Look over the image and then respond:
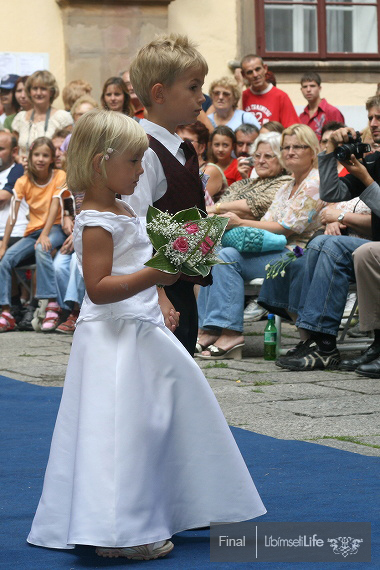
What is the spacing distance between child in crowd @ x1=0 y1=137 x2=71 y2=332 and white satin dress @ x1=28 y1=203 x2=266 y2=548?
6.77 meters

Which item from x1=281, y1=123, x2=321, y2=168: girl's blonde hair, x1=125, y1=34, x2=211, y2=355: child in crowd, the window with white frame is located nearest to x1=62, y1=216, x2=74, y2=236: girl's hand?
x1=281, y1=123, x2=321, y2=168: girl's blonde hair

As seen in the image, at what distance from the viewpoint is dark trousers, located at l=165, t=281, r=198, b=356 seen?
4172mm

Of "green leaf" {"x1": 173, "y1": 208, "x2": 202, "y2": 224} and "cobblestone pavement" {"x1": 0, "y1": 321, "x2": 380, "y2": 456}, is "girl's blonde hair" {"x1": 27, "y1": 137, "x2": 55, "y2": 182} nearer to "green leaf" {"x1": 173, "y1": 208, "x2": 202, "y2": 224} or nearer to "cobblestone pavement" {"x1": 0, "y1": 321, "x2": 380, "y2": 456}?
"cobblestone pavement" {"x1": 0, "y1": 321, "x2": 380, "y2": 456}

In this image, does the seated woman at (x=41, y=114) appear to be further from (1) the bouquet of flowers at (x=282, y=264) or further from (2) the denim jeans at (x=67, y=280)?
(1) the bouquet of flowers at (x=282, y=264)

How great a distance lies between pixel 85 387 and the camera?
349 cm

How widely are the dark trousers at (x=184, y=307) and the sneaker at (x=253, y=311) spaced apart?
19.2ft

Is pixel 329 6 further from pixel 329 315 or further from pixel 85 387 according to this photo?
pixel 85 387

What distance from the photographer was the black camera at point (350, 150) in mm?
7129

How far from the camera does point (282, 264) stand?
7.78 metres

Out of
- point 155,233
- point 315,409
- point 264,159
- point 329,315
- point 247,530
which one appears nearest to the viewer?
point 155,233

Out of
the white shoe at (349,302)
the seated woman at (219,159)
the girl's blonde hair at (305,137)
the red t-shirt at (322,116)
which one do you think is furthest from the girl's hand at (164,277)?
the red t-shirt at (322,116)

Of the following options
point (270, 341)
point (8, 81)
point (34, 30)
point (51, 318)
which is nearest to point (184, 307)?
point (270, 341)

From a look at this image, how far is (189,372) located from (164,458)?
0.92 feet

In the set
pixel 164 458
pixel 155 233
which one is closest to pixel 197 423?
pixel 164 458
